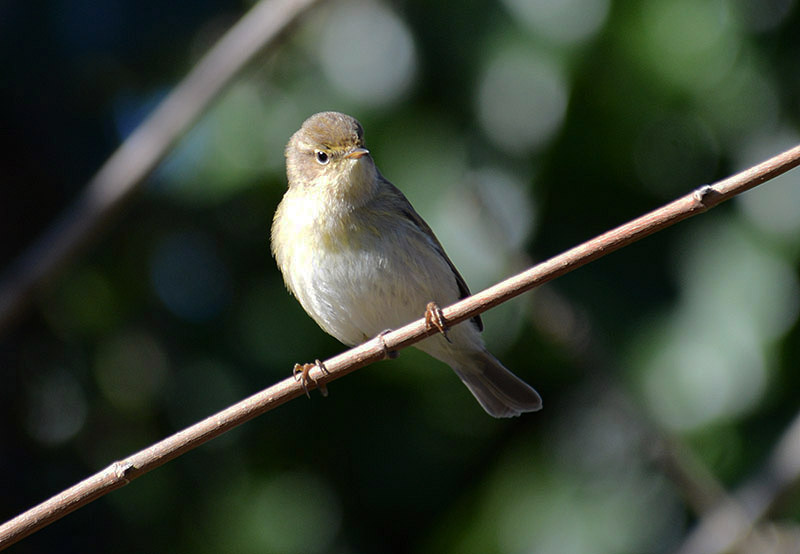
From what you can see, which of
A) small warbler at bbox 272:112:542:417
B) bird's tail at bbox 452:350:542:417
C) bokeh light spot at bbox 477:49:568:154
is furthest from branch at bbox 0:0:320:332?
bird's tail at bbox 452:350:542:417

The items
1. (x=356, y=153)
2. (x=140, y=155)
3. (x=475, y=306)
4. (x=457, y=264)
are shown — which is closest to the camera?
(x=475, y=306)

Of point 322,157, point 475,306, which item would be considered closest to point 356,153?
point 322,157

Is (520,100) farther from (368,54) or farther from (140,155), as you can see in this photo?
(140,155)

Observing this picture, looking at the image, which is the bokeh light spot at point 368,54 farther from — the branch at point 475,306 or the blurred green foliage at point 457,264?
the branch at point 475,306

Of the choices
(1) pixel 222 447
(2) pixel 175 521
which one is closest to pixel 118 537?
(2) pixel 175 521

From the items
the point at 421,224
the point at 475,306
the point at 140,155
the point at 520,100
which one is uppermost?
the point at 140,155

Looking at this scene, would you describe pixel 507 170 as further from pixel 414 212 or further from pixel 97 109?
pixel 97 109

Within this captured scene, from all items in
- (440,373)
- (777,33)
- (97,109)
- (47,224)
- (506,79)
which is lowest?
(440,373)
